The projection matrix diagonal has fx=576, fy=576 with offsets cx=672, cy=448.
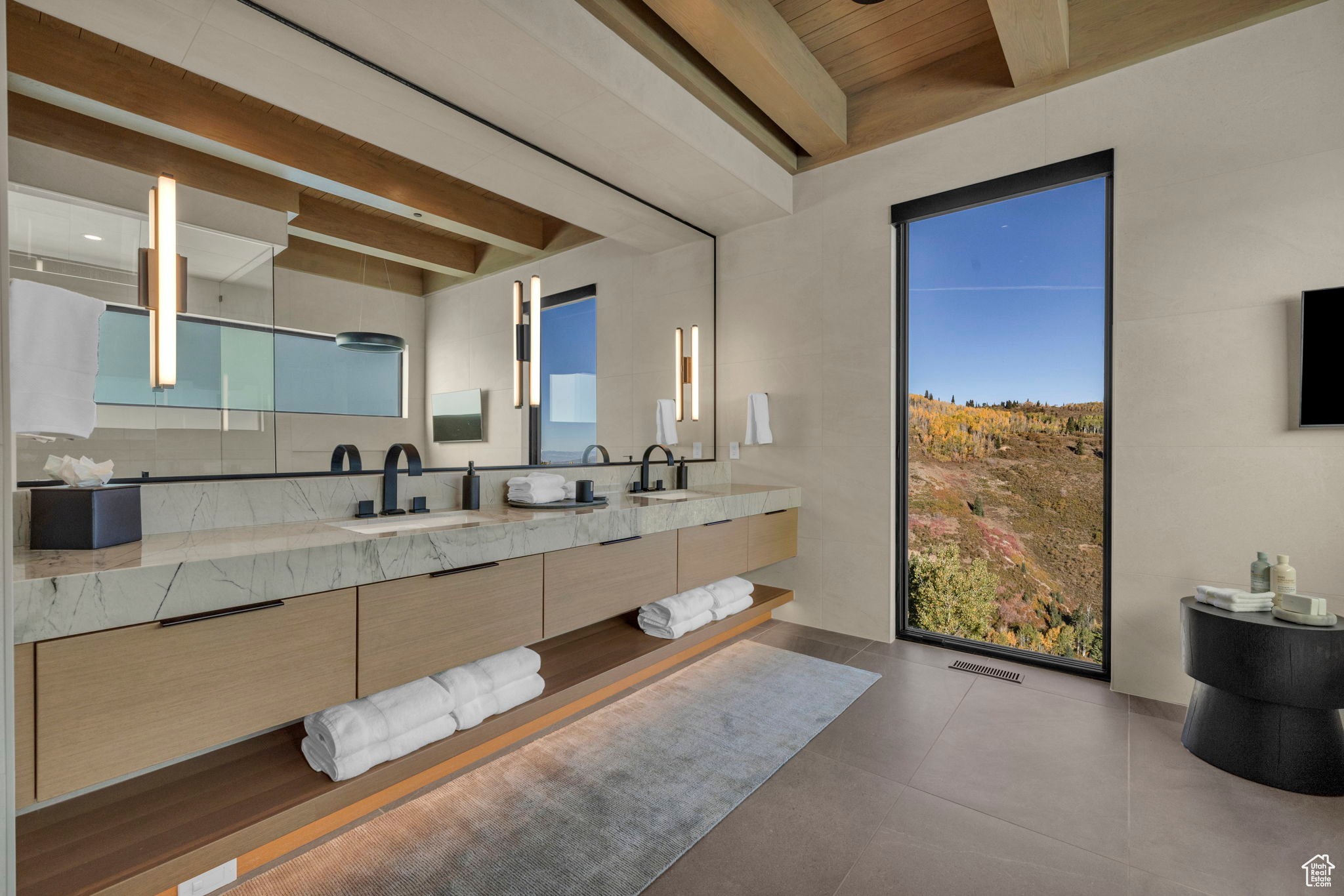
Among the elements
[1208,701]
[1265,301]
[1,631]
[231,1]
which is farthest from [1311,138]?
[1,631]

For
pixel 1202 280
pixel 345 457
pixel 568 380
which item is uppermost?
pixel 1202 280

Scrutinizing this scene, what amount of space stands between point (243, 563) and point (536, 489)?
116 centimetres

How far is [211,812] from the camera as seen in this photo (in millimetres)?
1297

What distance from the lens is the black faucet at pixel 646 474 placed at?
126 inches

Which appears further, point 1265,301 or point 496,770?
point 1265,301

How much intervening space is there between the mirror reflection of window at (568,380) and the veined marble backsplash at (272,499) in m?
0.31

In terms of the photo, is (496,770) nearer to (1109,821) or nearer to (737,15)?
(1109,821)

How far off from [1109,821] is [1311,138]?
102 inches

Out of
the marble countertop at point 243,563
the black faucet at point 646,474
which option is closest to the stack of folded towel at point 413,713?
the marble countertop at point 243,563

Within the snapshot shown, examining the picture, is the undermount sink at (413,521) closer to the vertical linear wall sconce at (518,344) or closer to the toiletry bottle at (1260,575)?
the vertical linear wall sconce at (518,344)

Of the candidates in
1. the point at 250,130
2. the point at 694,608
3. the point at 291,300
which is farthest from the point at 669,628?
the point at 250,130

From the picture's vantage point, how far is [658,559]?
2479mm

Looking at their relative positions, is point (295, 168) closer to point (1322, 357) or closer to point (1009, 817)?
point (1009, 817)

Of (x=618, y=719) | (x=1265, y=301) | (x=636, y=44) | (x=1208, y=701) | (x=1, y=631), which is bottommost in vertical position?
(x=618, y=719)
